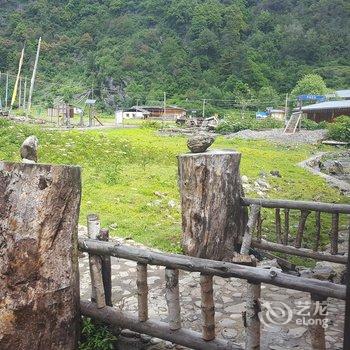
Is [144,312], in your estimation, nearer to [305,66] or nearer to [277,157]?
[277,157]

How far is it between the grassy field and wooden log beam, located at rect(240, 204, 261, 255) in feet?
4.13

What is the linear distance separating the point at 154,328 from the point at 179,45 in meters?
90.7

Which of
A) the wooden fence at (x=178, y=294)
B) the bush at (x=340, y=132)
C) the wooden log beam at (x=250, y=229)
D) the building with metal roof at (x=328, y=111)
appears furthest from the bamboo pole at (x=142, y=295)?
the building with metal roof at (x=328, y=111)

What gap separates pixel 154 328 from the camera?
3.43 metres

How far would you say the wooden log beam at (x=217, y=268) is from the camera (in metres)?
2.75

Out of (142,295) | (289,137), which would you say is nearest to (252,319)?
(142,295)

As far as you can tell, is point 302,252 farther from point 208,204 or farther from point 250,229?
point 208,204

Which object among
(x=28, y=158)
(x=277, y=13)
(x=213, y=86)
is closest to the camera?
(x=28, y=158)

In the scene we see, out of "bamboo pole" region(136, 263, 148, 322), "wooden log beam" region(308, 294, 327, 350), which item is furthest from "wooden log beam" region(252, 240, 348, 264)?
"bamboo pole" region(136, 263, 148, 322)

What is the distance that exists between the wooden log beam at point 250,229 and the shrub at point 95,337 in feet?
8.21

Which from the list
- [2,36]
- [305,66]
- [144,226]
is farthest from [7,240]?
[2,36]

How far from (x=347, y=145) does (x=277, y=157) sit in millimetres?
10575

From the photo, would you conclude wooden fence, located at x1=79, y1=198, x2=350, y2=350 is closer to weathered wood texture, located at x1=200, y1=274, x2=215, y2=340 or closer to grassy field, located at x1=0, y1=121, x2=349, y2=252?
weathered wood texture, located at x1=200, y1=274, x2=215, y2=340

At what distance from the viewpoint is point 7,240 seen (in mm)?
3234
